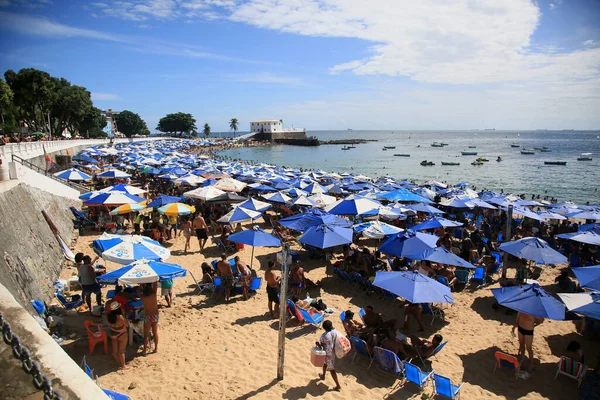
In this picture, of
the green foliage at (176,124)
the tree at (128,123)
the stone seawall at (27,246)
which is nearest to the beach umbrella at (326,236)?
the stone seawall at (27,246)

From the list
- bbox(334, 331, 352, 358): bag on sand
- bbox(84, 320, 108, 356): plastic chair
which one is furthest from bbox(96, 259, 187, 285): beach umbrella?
bbox(334, 331, 352, 358): bag on sand

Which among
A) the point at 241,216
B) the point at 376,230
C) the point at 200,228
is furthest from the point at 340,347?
the point at 200,228

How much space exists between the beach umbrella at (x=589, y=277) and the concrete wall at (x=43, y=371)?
7.98 m

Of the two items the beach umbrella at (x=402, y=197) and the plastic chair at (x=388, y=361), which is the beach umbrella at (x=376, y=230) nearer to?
the beach umbrella at (x=402, y=197)

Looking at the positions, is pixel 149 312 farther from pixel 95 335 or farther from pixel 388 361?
pixel 388 361

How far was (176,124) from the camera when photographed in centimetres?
11662

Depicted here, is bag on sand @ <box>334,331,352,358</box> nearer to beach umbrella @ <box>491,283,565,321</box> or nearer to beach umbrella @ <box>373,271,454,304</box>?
beach umbrella @ <box>373,271,454,304</box>

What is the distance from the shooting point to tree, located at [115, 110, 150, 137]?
97.0 meters

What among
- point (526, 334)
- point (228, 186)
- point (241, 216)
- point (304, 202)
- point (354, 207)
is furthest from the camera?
point (228, 186)

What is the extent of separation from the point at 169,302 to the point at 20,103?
41416mm

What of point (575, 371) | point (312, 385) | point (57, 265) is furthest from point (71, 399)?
point (57, 265)

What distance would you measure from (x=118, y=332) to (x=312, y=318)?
3555mm

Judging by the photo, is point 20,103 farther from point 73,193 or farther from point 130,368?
point 130,368

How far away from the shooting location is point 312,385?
5301mm
